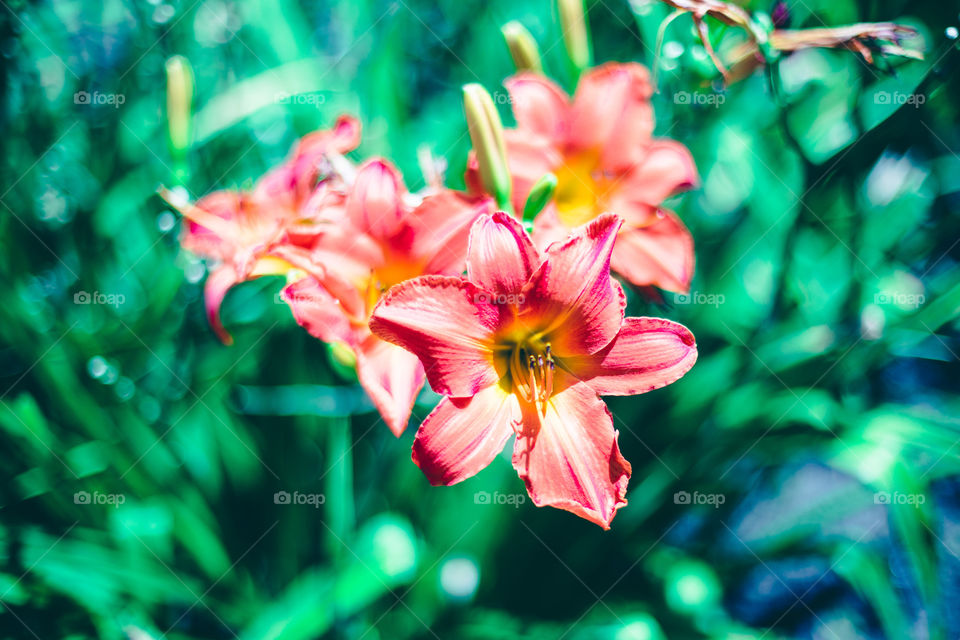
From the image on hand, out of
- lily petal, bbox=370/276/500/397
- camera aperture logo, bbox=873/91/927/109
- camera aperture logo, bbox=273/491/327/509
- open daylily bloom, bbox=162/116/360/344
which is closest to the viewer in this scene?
lily petal, bbox=370/276/500/397

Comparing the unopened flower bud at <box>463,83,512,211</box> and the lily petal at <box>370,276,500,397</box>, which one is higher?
the unopened flower bud at <box>463,83,512,211</box>

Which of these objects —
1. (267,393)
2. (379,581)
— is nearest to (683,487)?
(379,581)

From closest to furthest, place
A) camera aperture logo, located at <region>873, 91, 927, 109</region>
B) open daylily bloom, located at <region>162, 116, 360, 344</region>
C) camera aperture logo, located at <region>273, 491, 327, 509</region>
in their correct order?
1. open daylily bloom, located at <region>162, 116, 360, 344</region>
2. camera aperture logo, located at <region>873, 91, 927, 109</region>
3. camera aperture logo, located at <region>273, 491, 327, 509</region>

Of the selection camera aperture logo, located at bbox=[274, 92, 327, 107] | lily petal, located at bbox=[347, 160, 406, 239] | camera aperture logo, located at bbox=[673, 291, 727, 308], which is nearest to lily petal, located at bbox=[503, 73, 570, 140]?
lily petal, located at bbox=[347, 160, 406, 239]

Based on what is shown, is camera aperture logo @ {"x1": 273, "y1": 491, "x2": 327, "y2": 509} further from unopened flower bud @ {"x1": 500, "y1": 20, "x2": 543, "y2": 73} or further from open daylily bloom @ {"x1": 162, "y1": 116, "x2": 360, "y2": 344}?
unopened flower bud @ {"x1": 500, "y1": 20, "x2": 543, "y2": 73}

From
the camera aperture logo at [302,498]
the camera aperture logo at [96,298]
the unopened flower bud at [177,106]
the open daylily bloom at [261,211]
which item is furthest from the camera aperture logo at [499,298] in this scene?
the camera aperture logo at [96,298]

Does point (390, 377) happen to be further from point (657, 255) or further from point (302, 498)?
point (302, 498)
